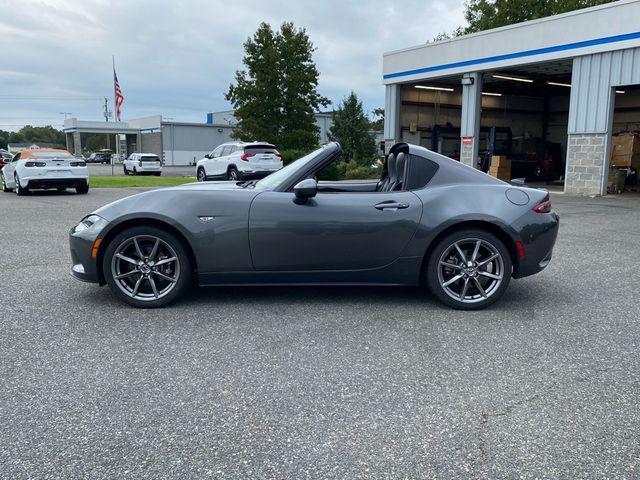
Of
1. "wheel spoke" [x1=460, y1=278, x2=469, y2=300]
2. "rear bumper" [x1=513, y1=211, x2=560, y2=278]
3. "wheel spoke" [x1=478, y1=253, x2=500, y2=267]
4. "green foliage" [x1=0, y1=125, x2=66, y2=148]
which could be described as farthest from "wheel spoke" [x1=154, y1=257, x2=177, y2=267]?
"green foliage" [x1=0, y1=125, x2=66, y2=148]

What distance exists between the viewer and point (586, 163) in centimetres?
1750

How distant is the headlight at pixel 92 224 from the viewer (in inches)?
178

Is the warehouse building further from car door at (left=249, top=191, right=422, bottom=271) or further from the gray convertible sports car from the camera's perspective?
car door at (left=249, top=191, right=422, bottom=271)

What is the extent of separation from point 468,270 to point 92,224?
10.3 feet

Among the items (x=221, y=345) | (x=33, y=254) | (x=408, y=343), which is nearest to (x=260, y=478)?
(x=221, y=345)

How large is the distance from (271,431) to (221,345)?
4.03 feet

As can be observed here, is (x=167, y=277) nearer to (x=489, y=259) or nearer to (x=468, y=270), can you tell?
(x=468, y=270)

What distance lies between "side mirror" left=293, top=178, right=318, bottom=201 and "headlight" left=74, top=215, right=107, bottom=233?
5.19 feet

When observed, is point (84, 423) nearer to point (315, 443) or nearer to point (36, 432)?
point (36, 432)

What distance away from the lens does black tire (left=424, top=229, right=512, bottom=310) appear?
4.64 metres

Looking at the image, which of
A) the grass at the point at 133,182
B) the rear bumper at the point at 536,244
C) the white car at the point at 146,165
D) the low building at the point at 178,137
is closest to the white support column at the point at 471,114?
the grass at the point at 133,182

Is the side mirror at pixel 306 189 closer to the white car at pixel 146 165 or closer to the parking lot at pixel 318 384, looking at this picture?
the parking lot at pixel 318 384

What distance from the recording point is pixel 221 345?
379 cm

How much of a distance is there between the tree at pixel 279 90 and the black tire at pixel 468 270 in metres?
32.8
